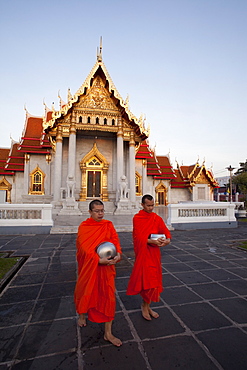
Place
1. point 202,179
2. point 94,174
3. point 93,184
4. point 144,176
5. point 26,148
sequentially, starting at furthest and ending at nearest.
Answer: point 202,179
point 144,176
point 26,148
point 94,174
point 93,184

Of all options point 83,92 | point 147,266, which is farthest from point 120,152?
point 147,266

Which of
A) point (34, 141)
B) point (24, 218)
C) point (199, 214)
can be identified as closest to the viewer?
point (24, 218)

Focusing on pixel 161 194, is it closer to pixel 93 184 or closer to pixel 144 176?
pixel 144 176

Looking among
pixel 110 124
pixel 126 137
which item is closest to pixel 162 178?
pixel 126 137

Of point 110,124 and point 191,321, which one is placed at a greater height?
point 110,124

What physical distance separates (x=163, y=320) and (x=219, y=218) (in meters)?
8.29

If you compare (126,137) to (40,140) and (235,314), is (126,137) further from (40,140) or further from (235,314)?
(235,314)

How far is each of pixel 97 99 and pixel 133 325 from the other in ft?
49.7

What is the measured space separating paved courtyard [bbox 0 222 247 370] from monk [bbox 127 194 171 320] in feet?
0.85

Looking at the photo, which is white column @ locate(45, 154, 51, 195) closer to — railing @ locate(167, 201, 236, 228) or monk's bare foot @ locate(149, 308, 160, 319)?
railing @ locate(167, 201, 236, 228)

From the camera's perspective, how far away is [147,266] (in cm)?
231

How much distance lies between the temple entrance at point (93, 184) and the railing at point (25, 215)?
753 cm

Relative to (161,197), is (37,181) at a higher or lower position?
higher

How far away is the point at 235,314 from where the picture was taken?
7.92ft
